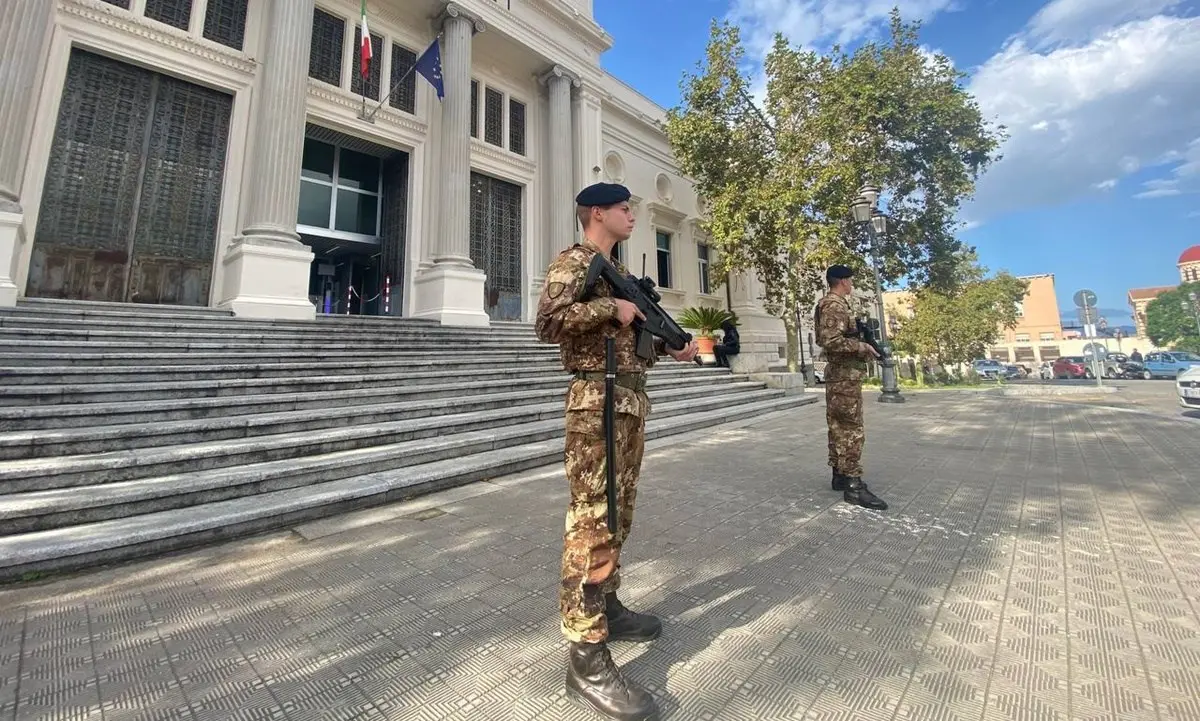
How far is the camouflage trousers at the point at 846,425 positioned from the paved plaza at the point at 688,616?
0.39m

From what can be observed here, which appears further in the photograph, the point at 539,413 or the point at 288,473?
the point at 539,413

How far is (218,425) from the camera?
4.24 meters

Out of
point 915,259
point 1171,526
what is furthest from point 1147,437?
point 915,259

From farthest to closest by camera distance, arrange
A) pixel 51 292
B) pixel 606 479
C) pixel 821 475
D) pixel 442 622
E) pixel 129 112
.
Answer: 1. pixel 129 112
2. pixel 51 292
3. pixel 821 475
4. pixel 442 622
5. pixel 606 479

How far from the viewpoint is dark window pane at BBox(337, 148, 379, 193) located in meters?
12.4

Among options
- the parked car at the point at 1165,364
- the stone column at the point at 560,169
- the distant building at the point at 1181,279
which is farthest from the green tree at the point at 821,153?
the distant building at the point at 1181,279

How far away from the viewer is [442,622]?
7.03 feet

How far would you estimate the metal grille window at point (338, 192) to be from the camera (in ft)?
38.7

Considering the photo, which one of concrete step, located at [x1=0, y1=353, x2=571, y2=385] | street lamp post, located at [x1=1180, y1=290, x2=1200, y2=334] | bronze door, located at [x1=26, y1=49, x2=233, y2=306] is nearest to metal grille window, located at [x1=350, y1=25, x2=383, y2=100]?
bronze door, located at [x1=26, y1=49, x2=233, y2=306]

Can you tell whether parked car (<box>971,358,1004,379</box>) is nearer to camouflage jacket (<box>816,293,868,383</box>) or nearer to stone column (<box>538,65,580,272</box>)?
stone column (<box>538,65,580,272</box>)

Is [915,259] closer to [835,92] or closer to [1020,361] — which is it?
[835,92]

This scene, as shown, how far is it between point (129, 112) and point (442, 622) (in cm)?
1180

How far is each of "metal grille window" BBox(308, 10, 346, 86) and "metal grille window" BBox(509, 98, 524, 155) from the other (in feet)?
16.0

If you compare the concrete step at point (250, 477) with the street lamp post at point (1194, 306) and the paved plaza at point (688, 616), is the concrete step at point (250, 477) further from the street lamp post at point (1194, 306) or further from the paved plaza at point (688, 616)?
the street lamp post at point (1194, 306)
